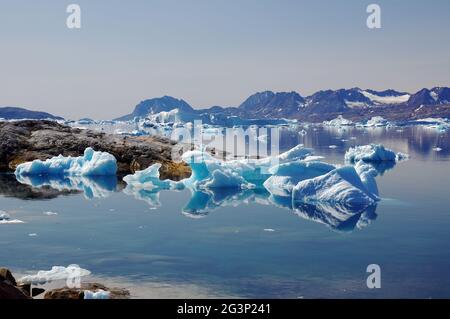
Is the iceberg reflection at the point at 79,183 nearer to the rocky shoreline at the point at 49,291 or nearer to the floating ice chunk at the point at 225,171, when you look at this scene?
the floating ice chunk at the point at 225,171

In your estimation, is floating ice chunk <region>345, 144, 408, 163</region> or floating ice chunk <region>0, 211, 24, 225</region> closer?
floating ice chunk <region>0, 211, 24, 225</region>

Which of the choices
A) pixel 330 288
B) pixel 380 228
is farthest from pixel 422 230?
pixel 330 288

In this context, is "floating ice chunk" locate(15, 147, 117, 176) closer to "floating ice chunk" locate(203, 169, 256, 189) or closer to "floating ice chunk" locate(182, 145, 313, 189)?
"floating ice chunk" locate(182, 145, 313, 189)

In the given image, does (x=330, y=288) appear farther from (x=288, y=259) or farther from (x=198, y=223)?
(x=198, y=223)

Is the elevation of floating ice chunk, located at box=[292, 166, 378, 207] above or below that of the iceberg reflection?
above

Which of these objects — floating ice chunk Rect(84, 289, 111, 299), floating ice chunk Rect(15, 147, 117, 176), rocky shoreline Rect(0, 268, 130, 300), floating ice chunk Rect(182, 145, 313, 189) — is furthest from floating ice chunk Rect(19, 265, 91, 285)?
floating ice chunk Rect(15, 147, 117, 176)
